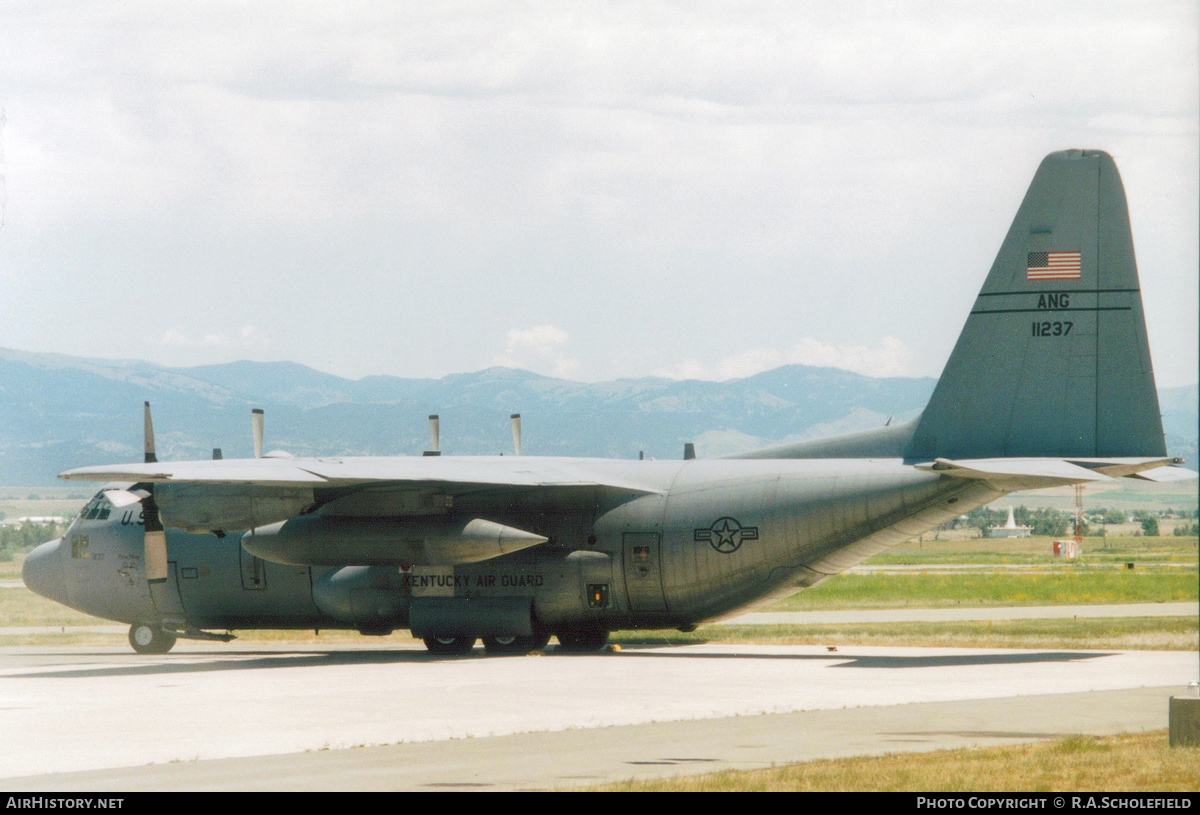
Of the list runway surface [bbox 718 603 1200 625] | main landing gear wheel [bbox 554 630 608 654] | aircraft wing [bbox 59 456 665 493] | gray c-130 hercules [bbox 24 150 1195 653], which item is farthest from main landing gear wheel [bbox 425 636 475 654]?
runway surface [bbox 718 603 1200 625]

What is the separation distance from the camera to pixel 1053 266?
25344 mm

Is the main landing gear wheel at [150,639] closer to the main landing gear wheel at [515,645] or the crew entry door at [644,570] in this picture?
the main landing gear wheel at [515,645]

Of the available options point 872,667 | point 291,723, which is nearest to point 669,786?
point 291,723

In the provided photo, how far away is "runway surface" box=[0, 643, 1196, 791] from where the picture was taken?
13.5 metres

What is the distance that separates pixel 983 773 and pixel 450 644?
1763 centimetres

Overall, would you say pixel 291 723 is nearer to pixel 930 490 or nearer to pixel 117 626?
pixel 930 490

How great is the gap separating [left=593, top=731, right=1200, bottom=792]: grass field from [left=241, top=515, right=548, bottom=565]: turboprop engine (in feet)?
46.3

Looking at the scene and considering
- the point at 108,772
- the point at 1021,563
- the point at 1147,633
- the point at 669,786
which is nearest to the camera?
the point at 669,786

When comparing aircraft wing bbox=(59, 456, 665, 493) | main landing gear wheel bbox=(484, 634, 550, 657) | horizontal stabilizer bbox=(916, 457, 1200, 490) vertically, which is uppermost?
aircraft wing bbox=(59, 456, 665, 493)

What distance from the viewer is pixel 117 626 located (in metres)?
43.8

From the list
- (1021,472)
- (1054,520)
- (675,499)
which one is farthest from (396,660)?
(1054,520)

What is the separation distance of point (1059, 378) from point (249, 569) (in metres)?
17.2

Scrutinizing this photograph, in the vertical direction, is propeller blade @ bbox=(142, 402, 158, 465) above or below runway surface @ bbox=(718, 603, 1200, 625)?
above

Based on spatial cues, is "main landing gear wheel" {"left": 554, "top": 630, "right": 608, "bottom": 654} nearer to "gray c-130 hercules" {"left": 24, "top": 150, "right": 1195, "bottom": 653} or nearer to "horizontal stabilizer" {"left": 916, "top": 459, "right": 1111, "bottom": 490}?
"gray c-130 hercules" {"left": 24, "top": 150, "right": 1195, "bottom": 653}
